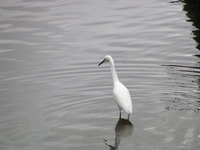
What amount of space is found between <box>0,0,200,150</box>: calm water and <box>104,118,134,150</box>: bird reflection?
0.08 feet

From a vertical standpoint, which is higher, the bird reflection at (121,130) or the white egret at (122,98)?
the white egret at (122,98)

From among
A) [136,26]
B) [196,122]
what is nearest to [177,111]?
[196,122]

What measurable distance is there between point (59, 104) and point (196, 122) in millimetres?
3888

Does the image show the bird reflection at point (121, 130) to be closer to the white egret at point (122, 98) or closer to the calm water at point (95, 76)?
the calm water at point (95, 76)

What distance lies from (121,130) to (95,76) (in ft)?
13.0

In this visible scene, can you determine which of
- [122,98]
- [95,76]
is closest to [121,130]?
[122,98]

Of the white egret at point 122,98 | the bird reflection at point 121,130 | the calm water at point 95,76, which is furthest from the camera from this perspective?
the white egret at point 122,98

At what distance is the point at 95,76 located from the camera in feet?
47.8

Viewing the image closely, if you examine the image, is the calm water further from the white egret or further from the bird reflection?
the white egret

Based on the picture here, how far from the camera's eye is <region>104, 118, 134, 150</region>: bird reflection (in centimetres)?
1011

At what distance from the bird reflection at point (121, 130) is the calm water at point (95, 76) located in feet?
0.08

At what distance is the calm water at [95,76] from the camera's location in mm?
10492

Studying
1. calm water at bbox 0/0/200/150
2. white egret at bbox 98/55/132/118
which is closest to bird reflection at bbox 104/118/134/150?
calm water at bbox 0/0/200/150

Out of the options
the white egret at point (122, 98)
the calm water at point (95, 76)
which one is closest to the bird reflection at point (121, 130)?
the calm water at point (95, 76)
